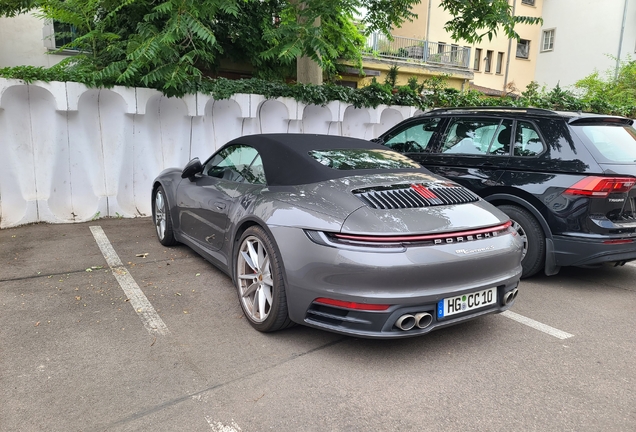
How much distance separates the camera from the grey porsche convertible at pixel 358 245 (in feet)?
9.05

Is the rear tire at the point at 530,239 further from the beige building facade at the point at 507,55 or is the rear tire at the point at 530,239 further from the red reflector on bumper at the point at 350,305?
the beige building facade at the point at 507,55

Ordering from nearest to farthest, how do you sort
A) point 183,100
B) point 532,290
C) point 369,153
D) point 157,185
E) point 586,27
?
point 369,153
point 532,290
point 157,185
point 183,100
point 586,27

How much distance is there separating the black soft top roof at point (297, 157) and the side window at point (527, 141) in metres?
1.47

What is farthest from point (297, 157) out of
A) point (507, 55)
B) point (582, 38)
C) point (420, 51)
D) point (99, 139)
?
point (582, 38)

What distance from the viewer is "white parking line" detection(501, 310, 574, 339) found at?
136 inches

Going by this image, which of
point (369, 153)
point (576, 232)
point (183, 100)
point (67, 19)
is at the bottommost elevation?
point (576, 232)

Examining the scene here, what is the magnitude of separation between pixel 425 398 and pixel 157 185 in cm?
423

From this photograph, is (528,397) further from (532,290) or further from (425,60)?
(425,60)

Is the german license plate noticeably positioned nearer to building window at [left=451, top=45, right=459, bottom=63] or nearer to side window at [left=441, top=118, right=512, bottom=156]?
side window at [left=441, top=118, right=512, bottom=156]

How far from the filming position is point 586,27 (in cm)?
2891

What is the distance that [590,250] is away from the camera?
4176 mm

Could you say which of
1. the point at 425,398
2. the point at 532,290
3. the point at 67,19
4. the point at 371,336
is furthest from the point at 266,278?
the point at 67,19

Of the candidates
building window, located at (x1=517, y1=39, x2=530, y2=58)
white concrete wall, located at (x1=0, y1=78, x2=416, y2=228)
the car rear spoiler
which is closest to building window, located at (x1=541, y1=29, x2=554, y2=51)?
building window, located at (x1=517, y1=39, x2=530, y2=58)

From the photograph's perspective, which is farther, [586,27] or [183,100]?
[586,27]
